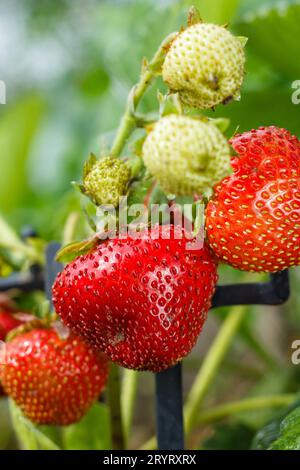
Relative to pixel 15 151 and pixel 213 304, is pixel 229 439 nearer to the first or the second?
pixel 213 304

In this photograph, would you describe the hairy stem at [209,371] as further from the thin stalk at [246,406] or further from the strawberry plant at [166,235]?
the strawberry plant at [166,235]

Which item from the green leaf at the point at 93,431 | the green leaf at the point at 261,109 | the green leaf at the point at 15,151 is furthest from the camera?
the green leaf at the point at 15,151

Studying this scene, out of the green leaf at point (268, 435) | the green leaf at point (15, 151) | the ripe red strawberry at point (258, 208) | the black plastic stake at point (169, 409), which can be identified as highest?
the ripe red strawberry at point (258, 208)

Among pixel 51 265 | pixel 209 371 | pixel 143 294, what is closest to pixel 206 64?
pixel 143 294

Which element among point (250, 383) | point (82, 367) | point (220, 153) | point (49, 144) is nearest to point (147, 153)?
point (220, 153)

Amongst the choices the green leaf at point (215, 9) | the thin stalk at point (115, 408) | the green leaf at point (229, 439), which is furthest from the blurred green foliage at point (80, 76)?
the green leaf at point (229, 439)

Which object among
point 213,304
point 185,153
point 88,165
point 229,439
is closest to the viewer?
point 185,153

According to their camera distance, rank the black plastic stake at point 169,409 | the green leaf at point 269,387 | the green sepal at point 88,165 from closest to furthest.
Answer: the green sepal at point 88,165, the black plastic stake at point 169,409, the green leaf at point 269,387
